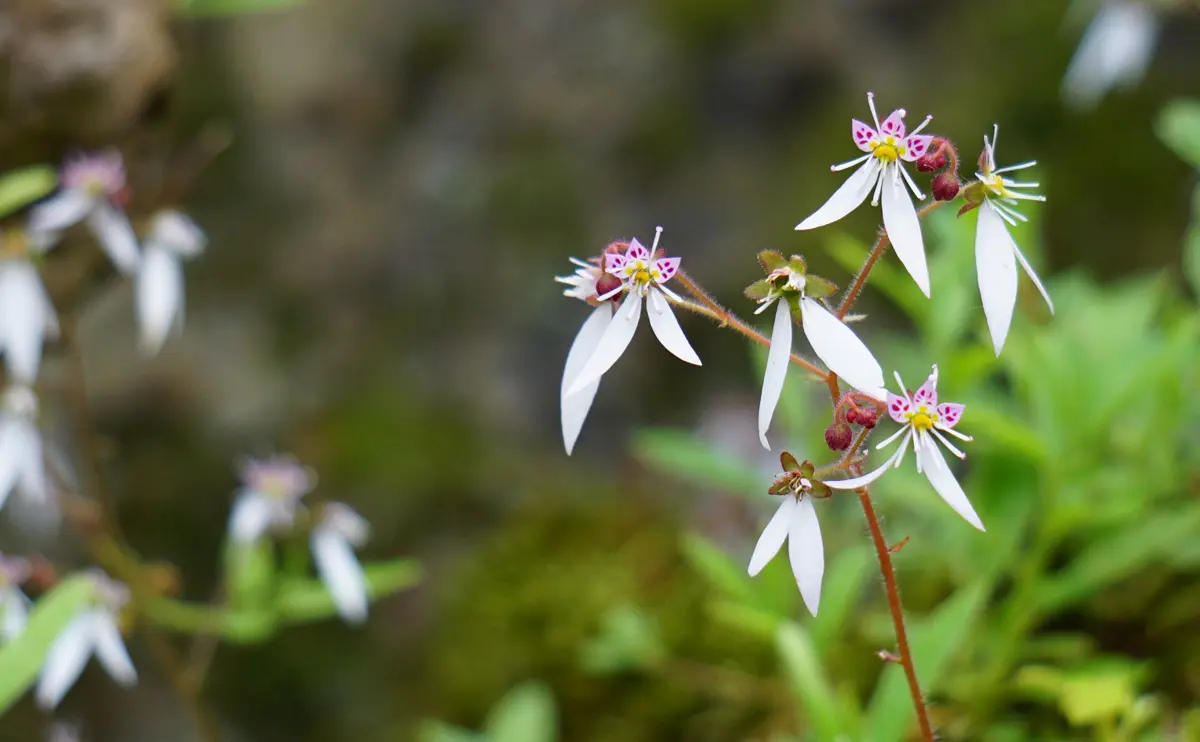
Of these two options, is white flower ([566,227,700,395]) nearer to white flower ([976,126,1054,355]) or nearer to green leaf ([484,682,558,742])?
white flower ([976,126,1054,355])

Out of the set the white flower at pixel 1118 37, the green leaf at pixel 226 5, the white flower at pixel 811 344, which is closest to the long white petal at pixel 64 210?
the green leaf at pixel 226 5

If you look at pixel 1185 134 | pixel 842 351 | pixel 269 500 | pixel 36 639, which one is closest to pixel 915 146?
pixel 842 351

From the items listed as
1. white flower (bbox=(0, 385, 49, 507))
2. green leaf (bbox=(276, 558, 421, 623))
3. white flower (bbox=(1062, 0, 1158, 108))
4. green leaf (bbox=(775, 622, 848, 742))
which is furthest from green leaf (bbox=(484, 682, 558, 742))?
white flower (bbox=(1062, 0, 1158, 108))

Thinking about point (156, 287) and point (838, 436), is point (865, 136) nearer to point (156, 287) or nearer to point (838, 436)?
point (838, 436)

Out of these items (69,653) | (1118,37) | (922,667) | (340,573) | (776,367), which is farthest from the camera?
(1118,37)

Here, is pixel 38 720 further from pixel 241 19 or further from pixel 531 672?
pixel 241 19

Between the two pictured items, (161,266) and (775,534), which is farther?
(161,266)
